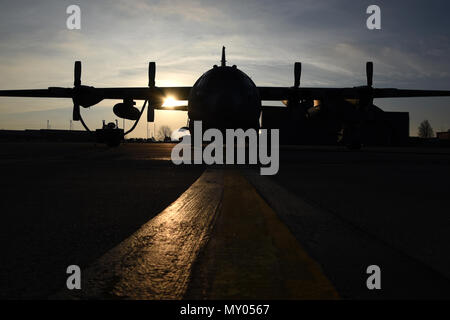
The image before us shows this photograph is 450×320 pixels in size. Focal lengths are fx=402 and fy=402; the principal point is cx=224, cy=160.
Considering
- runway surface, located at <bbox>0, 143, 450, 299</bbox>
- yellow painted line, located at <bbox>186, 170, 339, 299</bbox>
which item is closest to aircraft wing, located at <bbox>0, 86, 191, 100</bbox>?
runway surface, located at <bbox>0, 143, 450, 299</bbox>

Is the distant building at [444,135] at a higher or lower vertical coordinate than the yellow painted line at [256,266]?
higher

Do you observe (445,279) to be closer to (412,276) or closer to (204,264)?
(412,276)

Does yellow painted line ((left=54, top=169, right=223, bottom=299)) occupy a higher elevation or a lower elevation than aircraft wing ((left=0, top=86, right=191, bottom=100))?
lower

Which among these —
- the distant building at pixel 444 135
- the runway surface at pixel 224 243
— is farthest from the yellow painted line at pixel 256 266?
the distant building at pixel 444 135

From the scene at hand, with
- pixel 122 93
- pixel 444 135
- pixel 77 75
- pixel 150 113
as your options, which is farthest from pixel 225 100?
pixel 444 135

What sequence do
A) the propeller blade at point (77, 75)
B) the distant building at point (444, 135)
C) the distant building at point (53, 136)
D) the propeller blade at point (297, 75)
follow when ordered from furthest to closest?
the distant building at point (444, 135)
the distant building at point (53, 136)
the propeller blade at point (297, 75)
the propeller blade at point (77, 75)

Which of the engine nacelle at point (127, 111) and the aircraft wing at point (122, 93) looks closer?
the engine nacelle at point (127, 111)

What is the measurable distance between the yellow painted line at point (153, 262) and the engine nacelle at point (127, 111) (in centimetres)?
2161

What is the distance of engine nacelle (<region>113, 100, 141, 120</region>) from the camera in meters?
25.4

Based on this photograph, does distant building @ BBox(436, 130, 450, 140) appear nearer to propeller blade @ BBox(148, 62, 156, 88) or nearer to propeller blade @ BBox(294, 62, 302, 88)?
propeller blade @ BBox(294, 62, 302, 88)

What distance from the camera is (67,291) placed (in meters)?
2.29

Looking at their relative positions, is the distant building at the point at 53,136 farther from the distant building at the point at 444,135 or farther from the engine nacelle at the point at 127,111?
the distant building at the point at 444,135

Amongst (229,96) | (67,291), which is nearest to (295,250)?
(67,291)

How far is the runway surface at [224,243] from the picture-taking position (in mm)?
2381
